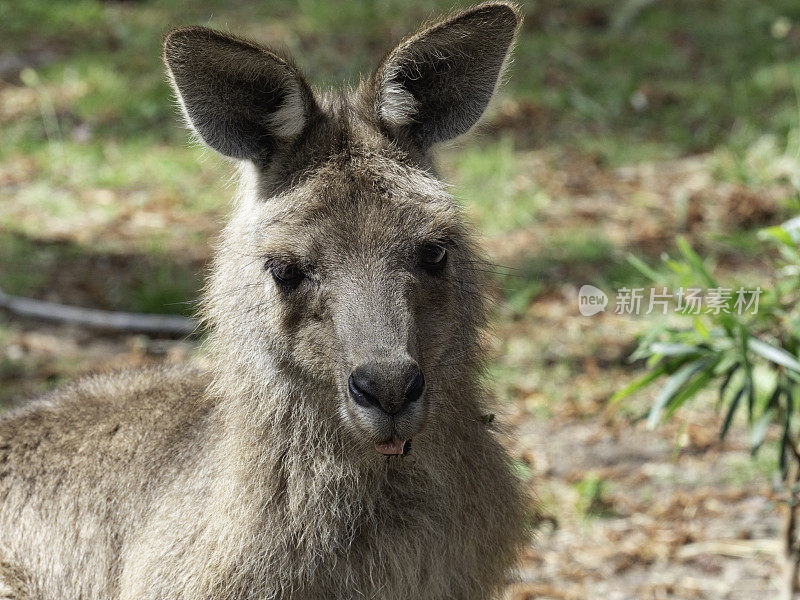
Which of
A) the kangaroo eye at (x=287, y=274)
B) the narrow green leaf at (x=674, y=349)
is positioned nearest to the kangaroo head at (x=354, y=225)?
the kangaroo eye at (x=287, y=274)

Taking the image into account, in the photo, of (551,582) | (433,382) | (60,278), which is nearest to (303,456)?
(433,382)

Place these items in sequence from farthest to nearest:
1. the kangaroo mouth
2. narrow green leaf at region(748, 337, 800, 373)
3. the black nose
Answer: narrow green leaf at region(748, 337, 800, 373)
the kangaroo mouth
the black nose

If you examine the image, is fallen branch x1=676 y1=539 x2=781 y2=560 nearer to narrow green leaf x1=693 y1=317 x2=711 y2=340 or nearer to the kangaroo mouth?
narrow green leaf x1=693 y1=317 x2=711 y2=340

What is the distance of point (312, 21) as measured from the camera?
985cm

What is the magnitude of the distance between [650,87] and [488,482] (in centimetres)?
637

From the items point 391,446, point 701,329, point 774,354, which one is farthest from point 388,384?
point 774,354

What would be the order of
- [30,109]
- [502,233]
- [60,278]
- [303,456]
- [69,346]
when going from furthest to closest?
[30,109] → [502,233] → [60,278] → [69,346] → [303,456]

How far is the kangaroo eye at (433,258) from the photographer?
2.77 metres

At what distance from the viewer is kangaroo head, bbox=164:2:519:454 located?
102 inches

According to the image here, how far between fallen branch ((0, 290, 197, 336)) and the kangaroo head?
2.63m

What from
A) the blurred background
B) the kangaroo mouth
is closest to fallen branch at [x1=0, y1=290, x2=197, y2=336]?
the blurred background

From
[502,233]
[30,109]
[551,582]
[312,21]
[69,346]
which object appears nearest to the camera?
[551,582]

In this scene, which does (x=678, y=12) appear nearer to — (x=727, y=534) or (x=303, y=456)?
(x=727, y=534)

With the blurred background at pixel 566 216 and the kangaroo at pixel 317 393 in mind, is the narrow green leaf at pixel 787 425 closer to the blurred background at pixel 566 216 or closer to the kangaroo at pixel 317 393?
the blurred background at pixel 566 216
